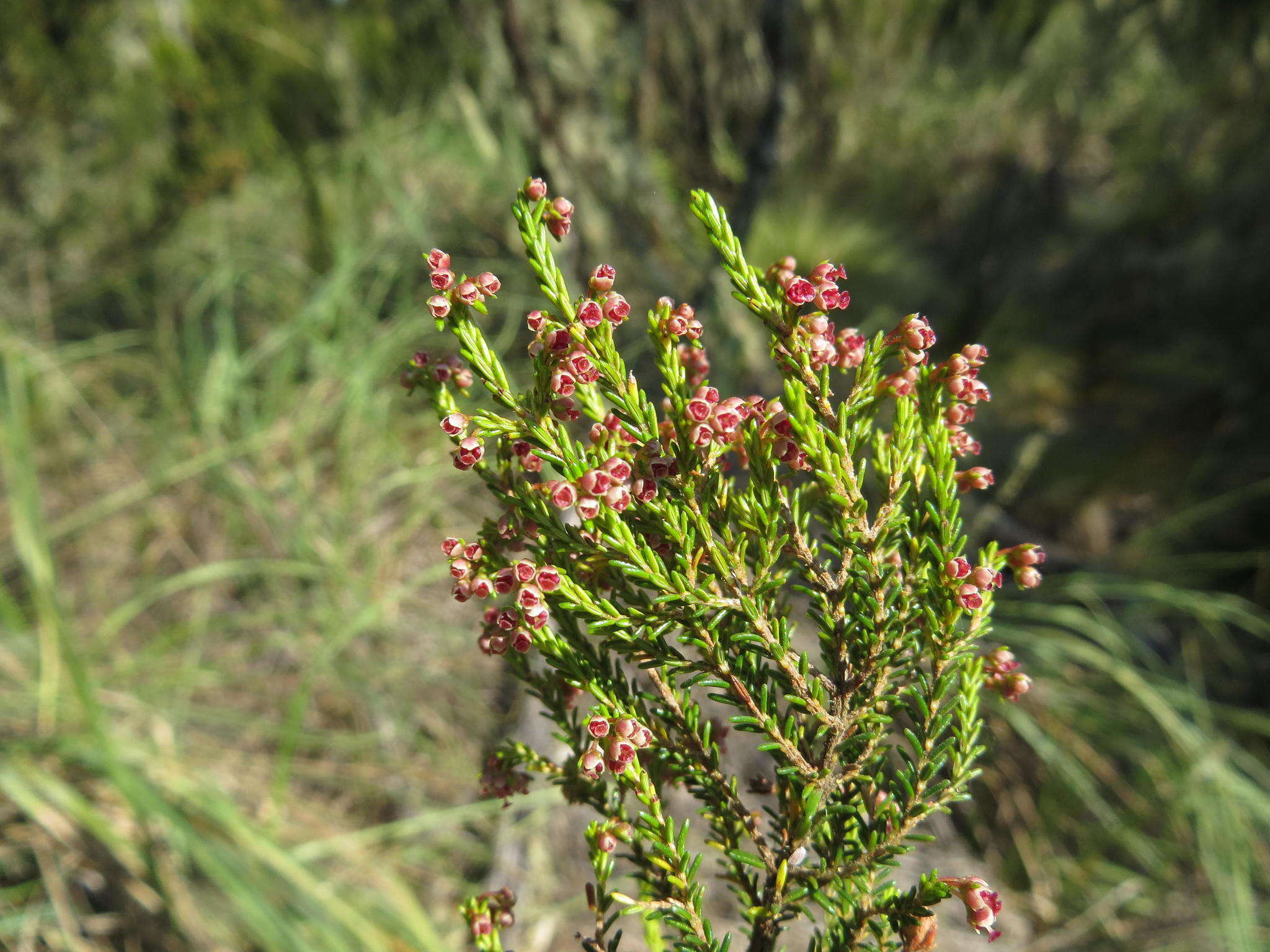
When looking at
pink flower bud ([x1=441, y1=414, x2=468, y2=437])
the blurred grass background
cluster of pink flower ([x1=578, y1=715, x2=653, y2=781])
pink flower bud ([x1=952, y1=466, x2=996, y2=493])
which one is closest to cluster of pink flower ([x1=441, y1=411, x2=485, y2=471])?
pink flower bud ([x1=441, y1=414, x2=468, y2=437])

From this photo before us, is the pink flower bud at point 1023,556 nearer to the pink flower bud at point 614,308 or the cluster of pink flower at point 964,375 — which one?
the cluster of pink flower at point 964,375

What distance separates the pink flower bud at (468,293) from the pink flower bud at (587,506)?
0.10 m

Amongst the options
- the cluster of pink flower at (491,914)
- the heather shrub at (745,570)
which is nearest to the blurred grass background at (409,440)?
the cluster of pink flower at (491,914)

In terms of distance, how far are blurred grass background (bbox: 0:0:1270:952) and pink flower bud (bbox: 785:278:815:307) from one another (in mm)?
1031

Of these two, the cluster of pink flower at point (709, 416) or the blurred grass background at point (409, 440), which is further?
the blurred grass background at point (409, 440)

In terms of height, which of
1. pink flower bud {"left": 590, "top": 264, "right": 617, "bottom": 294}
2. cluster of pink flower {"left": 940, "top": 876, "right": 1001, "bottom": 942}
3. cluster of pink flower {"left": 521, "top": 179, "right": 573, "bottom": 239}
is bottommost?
cluster of pink flower {"left": 940, "top": 876, "right": 1001, "bottom": 942}

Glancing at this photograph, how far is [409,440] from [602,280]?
5.27ft

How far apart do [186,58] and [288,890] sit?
2.43 metres

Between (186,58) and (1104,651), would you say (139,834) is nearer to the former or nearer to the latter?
(1104,651)

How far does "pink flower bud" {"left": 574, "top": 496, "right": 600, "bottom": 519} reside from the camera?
0.29 metres

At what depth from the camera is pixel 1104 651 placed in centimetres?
156

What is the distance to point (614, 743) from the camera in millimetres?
314

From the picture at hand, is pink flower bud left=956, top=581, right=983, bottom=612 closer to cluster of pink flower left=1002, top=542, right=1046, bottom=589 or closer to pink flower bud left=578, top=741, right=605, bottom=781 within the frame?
cluster of pink flower left=1002, top=542, right=1046, bottom=589

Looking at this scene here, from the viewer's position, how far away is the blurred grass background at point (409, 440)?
4.02ft
